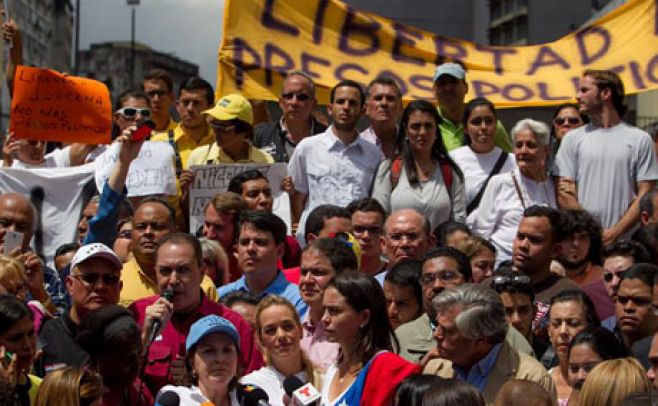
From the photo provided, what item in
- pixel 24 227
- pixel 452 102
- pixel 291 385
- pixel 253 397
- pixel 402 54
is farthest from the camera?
pixel 402 54

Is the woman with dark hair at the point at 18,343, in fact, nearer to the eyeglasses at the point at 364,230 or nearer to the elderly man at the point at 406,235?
the elderly man at the point at 406,235

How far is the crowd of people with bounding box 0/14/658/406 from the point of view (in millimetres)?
6801

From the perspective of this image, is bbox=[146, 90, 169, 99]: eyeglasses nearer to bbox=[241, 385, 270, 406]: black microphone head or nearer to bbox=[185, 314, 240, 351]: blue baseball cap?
bbox=[185, 314, 240, 351]: blue baseball cap

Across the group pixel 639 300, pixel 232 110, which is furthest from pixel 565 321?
pixel 232 110

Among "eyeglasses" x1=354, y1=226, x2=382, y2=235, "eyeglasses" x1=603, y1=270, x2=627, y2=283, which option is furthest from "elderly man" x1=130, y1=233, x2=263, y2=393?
"eyeglasses" x1=603, y1=270, x2=627, y2=283

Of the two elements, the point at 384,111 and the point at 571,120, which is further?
the point at 571,120

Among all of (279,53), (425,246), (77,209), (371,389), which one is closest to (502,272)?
(425,246)

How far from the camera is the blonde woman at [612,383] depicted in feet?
20.6

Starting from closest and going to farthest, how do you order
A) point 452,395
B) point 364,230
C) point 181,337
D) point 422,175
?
point 452,395
point 181,337
point 364,230
point 422,175

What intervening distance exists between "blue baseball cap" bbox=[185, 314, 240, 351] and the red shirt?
0.32 m

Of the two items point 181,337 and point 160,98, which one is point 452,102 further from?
point 181,337

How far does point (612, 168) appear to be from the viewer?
1048 centimetres

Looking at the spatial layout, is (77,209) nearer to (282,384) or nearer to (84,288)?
(84,288)

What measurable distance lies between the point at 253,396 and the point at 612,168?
15.5 feet
